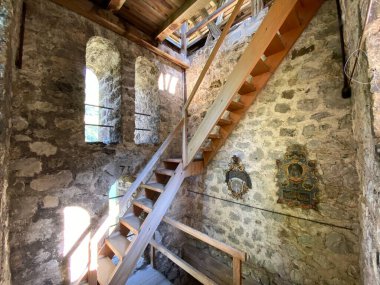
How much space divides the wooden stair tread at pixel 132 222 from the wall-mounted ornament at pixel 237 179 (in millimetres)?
1492

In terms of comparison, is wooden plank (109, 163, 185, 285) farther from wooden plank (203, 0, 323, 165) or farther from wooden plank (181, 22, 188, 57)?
wooden plank (181, 22, 188, 57)

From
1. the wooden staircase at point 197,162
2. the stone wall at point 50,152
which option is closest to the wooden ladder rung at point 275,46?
the wooden staircase at point 197,162

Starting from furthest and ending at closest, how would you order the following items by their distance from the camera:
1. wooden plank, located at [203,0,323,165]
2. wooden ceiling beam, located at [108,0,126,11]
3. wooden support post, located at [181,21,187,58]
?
wooden support post, located at [181,21,187,58] → wooden ceiling beam, located at [108,0,126,11] → wooden plank, located at [203,0,323,165]

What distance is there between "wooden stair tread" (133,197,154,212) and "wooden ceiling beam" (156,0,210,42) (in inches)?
108

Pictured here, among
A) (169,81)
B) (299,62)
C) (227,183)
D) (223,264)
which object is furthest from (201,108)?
(223,264)

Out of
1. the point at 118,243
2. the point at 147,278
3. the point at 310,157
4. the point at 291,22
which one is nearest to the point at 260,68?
the point at 291,22

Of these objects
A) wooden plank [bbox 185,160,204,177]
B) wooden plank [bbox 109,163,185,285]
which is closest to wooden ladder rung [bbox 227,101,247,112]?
wooden plank [bbox 185,160,204,177]

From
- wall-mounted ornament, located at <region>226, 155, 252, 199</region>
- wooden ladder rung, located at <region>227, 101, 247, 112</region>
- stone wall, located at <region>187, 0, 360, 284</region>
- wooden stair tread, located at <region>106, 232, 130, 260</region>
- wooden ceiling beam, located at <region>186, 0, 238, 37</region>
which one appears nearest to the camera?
stone wall, located at <region>187, 0, 360, 284</region>

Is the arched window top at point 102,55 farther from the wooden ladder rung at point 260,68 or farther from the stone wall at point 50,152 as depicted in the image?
the wooden ladder rung at point 260,68

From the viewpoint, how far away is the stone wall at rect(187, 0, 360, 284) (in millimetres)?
2014

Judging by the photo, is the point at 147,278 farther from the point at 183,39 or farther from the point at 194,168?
the point at 183,39

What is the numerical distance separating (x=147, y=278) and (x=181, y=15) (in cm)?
411

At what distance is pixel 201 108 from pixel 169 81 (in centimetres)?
84

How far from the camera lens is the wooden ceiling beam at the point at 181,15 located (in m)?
2.61
